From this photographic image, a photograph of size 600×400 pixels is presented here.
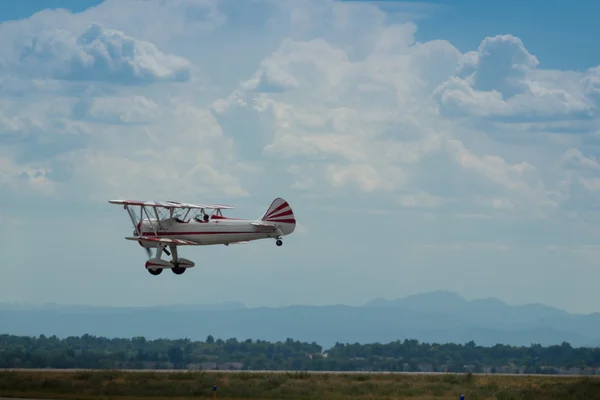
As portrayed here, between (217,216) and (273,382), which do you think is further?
(217,216)

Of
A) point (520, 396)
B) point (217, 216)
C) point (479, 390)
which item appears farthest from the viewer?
point (217, 216)

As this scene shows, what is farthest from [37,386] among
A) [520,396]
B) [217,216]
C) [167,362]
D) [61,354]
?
[167,362]

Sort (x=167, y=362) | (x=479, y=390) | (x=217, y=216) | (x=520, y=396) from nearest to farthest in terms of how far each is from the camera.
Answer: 1. (x=520, y=396)
2. (x=479, y=390)
3. (x=217, y=216)
4. (x=167, y=362)

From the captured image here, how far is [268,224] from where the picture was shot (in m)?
86.4

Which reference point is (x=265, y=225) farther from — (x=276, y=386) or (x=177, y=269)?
(x=276, y=386)

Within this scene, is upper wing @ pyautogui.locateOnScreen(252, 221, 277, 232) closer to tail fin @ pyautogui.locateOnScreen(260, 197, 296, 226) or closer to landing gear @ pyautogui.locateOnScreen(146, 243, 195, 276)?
tail fin @ pyautogui.locateOnScreen(260, 197, 296, 226)

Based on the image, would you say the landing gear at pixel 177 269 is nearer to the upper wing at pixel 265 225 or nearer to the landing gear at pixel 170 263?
the landing gear at pixel 170 263

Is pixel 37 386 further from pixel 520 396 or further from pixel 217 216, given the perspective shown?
pixel 520 396

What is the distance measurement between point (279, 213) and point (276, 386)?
43.6 ft

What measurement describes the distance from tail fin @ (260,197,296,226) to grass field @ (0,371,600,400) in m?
11.9

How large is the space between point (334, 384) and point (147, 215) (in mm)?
20522

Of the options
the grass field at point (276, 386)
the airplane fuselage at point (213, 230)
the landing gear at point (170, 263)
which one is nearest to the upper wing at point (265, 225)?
the airplane fuselage at point (213, 230)

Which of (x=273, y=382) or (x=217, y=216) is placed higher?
(x=217, y=216)

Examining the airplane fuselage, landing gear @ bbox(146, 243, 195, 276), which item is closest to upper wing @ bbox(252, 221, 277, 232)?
the airplane fuselage
